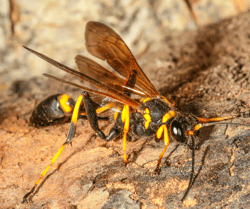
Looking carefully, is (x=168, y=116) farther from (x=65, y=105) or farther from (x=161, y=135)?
(x=65, y=105)

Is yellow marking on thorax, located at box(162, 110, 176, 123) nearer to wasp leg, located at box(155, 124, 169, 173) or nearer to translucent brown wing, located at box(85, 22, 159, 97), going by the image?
wasp leg, located at box(155, 124, 169, 173)

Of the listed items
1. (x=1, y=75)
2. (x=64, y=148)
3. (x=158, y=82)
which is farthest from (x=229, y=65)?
(x=1, y=75)

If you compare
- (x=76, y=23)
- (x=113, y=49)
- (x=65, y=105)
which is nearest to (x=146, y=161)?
(x=65, y=105)

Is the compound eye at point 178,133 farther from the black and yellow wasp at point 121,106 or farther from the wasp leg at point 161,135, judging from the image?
the wasp leg at point 161,135

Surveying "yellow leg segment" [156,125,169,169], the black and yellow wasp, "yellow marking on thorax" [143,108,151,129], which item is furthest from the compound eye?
"yellow marking on thorax" [143,108,151,129]

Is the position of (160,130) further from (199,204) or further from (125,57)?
(125,57)

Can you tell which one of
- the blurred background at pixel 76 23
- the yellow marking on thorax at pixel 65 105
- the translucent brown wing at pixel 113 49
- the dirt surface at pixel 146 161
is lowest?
Result: the dirt surface at pixel 146 161

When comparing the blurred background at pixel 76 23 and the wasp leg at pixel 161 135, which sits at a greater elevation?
the blurred background at pixel 76 23

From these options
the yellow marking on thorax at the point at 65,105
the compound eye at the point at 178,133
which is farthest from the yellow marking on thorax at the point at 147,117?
the yellow marking on thorax at the point at 65,105
